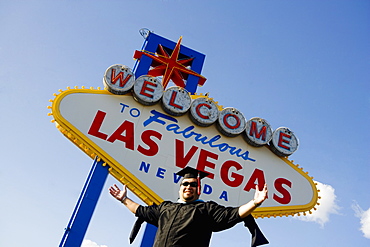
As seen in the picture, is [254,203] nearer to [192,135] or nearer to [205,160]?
[205,160]

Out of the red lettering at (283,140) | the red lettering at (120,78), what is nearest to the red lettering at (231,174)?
the red lettering at (283,140)

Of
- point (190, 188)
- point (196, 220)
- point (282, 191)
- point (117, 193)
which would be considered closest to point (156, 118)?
point (282, 191)

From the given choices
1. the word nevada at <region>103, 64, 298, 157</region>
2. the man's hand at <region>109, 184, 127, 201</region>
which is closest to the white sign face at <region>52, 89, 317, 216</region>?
the word nevada at <region>103, 64, 298, 157</region>

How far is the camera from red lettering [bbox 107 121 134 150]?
8.00 m

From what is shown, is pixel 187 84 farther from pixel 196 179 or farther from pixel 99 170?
pixel 196 179

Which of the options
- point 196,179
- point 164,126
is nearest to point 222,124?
point 164,126

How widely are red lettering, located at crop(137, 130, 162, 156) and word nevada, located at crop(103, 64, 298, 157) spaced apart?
690mm

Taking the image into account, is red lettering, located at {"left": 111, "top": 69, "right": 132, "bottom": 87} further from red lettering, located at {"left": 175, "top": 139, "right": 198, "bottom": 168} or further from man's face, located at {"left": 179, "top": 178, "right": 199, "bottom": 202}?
man's face, located at {"left": 179, "top": 178, "right": 199, "bottom": 202}

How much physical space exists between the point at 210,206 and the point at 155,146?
5054mm

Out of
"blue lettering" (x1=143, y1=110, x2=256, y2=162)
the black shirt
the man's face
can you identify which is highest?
"blue lettering" (x1=143, y1=110, x2=256, y2=162)

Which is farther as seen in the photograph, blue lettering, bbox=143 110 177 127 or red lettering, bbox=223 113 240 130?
red lettering, bbox=223 113 240 130

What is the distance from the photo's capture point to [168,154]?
27.0 feet

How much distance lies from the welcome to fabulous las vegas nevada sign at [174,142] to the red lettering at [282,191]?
0.09ft

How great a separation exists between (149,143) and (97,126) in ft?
4.06
